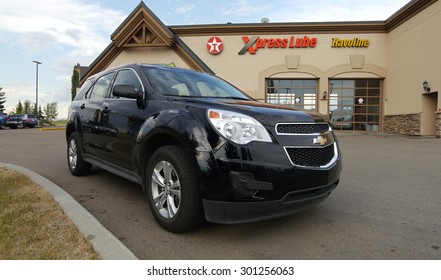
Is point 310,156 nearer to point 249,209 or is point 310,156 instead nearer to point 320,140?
point 320,140

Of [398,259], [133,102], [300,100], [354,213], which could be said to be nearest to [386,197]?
[354,213]

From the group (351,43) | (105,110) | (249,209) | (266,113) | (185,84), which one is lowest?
(249,209)

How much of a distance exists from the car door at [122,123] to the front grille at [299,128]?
1599 mm

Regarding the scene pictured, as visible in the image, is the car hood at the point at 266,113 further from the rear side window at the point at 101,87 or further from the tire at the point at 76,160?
the tire at the point at 76,160

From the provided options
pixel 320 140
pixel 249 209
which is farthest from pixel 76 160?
pixel 320 140

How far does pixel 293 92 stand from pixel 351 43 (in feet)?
15.8

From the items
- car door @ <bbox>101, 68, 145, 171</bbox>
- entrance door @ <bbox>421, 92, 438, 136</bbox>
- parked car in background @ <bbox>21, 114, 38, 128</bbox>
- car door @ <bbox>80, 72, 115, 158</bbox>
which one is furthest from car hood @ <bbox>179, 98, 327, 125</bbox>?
parked car in background @ <bbox>21, 114, 38, 128</bbox>

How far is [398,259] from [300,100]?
63.8 feet

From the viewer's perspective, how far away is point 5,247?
2572 mm

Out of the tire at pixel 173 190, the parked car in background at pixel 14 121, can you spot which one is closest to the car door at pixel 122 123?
the tire at pixel 173 190

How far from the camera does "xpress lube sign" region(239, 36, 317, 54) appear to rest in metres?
20.6

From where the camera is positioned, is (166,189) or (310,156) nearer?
(310,156)

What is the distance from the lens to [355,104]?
21172 millimetres

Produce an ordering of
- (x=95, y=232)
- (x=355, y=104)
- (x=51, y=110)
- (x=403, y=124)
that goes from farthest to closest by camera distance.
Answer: (x=51, y=110)
(x=355, y=104)
(x=403, y=124)
(x=95, y=232)
